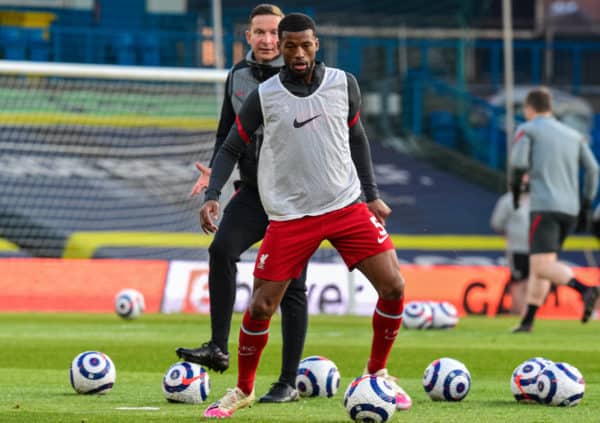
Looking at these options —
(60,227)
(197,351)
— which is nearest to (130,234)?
(60,227)

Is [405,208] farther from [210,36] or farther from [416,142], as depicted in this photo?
[210,36]

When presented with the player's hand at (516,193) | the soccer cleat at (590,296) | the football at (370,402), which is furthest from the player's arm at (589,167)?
the football at (370,402)

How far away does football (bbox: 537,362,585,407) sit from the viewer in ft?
24.3

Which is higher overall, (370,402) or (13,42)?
(13,42)

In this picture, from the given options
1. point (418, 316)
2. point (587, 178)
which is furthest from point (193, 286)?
point (587, 178)

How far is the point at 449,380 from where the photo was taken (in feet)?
25.2

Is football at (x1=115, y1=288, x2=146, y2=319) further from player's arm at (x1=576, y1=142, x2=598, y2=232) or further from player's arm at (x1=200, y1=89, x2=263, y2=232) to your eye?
player's arm at (x1=200, y1=89, x2=263, y2=232)

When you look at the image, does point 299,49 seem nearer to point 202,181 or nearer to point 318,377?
point 202,181

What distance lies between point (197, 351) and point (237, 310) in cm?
916

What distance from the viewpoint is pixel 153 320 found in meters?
15.6

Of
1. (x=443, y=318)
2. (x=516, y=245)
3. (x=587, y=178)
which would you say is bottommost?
(x=443, y=318)

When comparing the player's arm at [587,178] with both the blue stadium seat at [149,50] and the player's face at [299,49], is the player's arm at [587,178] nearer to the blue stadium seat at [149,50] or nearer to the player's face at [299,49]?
the player's face at [299,49]

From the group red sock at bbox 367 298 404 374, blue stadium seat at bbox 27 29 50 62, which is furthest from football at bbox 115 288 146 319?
blue stadium seat at bbox 27 29 50 62

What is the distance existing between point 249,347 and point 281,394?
692 mm
